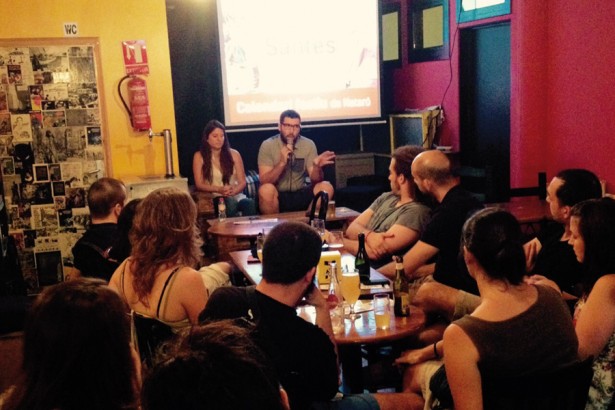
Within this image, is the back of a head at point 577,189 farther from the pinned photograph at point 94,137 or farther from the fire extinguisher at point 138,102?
the pinned photograph at point 94,137

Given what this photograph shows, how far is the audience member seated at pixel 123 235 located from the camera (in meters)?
3.23

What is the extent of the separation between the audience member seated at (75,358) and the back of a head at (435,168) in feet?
7.70

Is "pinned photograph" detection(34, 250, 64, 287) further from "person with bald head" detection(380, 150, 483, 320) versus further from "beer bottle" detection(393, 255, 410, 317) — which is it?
"beer bottle" detection(393, 255, 410, 317)

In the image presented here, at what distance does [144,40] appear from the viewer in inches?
233

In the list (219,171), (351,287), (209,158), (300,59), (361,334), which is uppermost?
(300,59)

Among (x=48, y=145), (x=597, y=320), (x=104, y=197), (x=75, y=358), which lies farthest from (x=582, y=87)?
(x=75, y=358)

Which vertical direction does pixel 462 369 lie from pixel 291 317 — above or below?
below

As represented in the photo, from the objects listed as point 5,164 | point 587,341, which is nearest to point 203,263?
point 5,164

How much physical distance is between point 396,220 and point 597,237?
153 centimetres

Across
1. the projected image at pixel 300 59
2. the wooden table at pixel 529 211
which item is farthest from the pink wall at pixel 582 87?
the projected image at pixel 300 59

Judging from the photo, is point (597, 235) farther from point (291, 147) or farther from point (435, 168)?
point (291, 147)

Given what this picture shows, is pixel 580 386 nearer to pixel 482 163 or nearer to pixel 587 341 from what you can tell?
pixel 587 341

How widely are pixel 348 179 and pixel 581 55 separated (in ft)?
10.0

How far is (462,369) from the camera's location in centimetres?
200
